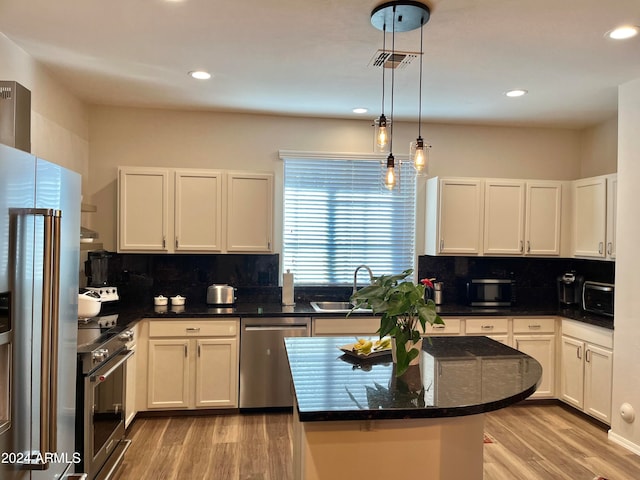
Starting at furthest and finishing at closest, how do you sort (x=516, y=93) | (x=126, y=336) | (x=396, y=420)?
(x=516, y=93) < (x=126, y=336) < (x=396, y=420)

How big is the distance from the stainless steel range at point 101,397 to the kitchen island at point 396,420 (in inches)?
46.8

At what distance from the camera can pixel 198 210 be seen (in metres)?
4.14

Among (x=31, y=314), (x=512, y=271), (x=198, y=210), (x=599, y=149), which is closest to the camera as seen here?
(x=31, y=314)

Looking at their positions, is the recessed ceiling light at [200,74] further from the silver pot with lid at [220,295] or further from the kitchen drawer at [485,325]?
the kitchen drawer at [485,325]

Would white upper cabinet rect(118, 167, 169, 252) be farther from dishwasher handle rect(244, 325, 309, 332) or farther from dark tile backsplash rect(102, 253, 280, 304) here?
dishwasher handle rect(244, 325, 309, 332)

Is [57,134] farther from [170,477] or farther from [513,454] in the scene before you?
[513,454]

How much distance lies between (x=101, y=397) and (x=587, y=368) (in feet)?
12.2

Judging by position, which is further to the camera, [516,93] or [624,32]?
[516,93]

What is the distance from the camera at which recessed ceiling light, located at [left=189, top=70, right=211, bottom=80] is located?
334cm

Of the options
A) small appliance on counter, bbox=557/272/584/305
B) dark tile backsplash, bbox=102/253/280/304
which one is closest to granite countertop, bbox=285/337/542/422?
dark tile backsplash, bbox=102/253/280/304

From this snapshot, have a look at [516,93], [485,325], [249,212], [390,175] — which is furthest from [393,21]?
[485,325]

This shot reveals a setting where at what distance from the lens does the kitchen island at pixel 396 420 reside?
178 cm

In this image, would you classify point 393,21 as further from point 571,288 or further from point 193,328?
point 571,288

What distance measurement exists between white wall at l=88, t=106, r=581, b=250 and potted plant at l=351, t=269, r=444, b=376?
2594 mm
